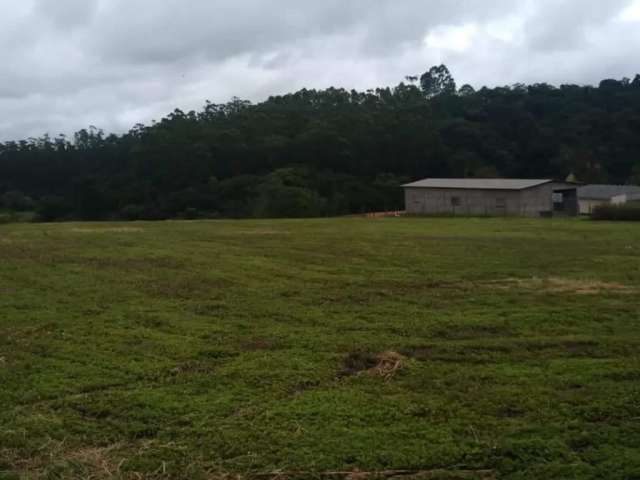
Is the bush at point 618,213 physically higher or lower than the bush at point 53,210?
lower

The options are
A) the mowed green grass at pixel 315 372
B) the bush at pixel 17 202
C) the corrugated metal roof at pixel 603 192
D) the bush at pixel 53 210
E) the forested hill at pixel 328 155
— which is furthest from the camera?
the bush at pixel 17 202

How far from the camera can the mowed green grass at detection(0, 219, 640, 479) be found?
4.43 meters

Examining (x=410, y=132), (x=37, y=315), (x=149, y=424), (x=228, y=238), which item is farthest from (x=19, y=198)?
(x=149, y=424)

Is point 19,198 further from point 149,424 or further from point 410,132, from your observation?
point 149,424

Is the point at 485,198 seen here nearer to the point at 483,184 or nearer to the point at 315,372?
the point at 483,184

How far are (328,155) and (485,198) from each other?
68.3 feet

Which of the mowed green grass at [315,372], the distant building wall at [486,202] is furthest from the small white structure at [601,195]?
the mowed green grass at [315,372]

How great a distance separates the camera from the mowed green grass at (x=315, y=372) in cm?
443

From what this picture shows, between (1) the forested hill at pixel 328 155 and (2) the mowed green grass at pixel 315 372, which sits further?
(1) the forested hill at pixel 328 155

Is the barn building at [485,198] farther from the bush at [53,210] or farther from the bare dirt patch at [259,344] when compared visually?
Result: the bare dirt patch at [259,344]

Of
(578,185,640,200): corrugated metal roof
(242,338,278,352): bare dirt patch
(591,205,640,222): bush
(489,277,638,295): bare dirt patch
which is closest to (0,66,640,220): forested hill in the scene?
(578,185,640,200): corrugated metal roof

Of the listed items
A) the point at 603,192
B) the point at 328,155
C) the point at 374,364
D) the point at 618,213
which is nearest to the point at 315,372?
the point at 374,364

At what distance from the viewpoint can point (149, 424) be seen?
4957mm

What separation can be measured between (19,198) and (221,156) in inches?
659
